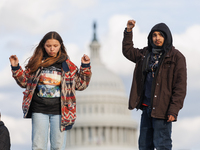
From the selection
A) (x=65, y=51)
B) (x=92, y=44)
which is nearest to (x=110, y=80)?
(x=92, y=44)

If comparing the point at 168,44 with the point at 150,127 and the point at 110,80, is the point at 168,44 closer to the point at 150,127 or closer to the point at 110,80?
the point at 150,127

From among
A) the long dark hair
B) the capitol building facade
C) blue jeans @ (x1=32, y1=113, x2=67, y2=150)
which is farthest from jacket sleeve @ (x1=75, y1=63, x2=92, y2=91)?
the capitol building facade

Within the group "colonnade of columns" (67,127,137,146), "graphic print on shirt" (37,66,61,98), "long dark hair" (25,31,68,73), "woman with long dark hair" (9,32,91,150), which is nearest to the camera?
"woman with long dark hair" (9,32,91,150)

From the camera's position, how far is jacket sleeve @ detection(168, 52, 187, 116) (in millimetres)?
9766

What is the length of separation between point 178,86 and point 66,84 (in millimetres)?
1610

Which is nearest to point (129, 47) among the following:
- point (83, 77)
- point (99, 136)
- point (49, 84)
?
point (83, 77)

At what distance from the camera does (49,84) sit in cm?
1012

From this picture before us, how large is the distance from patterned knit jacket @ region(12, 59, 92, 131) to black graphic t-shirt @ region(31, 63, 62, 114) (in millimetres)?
84

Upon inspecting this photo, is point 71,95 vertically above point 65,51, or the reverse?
point 65,51

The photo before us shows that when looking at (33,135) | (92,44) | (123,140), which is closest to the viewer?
(33,135)

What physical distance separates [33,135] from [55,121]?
14.8 inches

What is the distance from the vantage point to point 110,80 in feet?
429

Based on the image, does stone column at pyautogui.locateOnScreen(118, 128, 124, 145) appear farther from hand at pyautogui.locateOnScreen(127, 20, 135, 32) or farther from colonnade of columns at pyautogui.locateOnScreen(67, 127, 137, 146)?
hand at pyautogui.locateOnScreen(127, 20, 135, 32)

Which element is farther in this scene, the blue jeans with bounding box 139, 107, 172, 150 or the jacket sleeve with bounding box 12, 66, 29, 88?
the jacket sleeve with bounding box 12, 66, 29, 88
